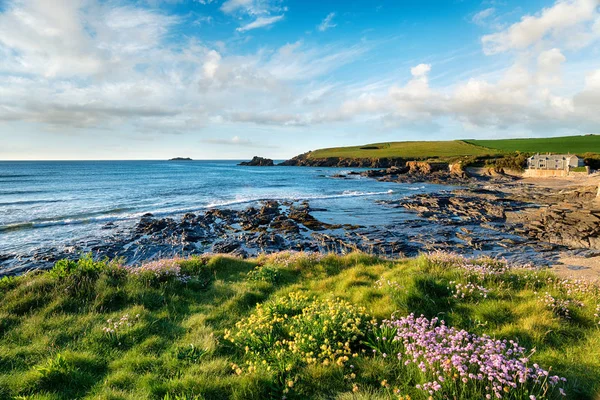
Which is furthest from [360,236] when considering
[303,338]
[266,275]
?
[303,338]

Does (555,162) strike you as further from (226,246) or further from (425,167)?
(226,246)

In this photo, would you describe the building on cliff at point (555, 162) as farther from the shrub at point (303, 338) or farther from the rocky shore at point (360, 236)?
the shrub at point (303, 338)

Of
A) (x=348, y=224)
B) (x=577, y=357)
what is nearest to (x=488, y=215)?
(x=348, y=224)

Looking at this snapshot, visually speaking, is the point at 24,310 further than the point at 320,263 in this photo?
No

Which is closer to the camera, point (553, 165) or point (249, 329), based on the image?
point (249, 329)

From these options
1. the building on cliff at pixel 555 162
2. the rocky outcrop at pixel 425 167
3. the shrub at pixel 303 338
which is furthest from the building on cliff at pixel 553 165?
the shrub at pixel 303 338

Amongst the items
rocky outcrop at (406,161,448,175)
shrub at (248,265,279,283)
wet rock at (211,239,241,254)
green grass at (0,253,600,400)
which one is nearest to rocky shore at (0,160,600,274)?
wet rock at (211,239,241,254)

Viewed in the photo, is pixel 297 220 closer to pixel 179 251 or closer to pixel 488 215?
pixel 179 251

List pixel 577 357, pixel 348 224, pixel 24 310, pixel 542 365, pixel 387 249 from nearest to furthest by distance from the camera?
1. pixel 542 365
2. pixel 577 357
3. pixel 24 310
4. pixel 387 249
5. pixel 348 224

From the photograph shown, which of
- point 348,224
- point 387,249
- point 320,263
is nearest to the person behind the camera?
point 320,263

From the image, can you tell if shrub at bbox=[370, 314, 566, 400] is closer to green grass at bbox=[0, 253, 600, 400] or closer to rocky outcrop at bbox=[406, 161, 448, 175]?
green grass at bbox=[0, 253, 600, 400]

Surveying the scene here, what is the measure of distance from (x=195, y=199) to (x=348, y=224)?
2689cm

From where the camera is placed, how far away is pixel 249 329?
6125 millimetres

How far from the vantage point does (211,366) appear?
5023 mm
